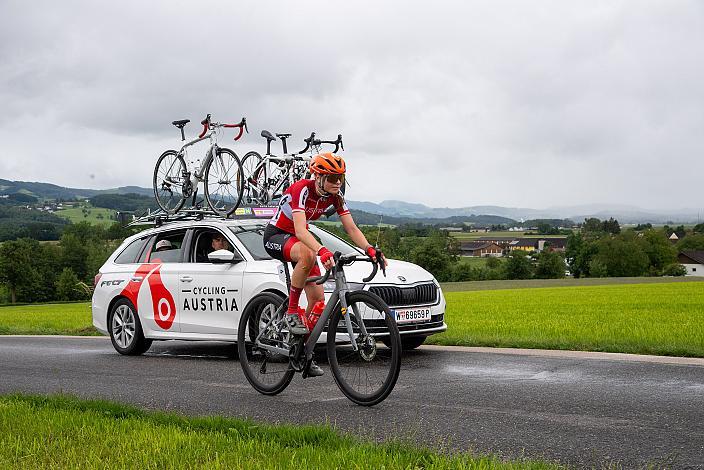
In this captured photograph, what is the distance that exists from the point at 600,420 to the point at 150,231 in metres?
8.09

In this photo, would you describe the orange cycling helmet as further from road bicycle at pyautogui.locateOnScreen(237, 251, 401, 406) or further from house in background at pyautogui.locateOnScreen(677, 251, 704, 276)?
house in background at pyautogui.locateOnScreen(677, 251, 704, 276)

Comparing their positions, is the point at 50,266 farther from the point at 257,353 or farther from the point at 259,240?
the point at 257,353

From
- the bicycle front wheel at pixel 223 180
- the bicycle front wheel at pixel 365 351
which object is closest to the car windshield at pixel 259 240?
the bicycle front wheel at pixel 223 180

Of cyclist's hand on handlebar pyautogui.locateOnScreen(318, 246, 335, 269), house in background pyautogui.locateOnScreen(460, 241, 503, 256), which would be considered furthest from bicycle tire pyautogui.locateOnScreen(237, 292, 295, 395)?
house in background pyautogui.locateOnScreen(460, 241, 503, 256)

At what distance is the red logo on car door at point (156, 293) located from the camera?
11.4 meters

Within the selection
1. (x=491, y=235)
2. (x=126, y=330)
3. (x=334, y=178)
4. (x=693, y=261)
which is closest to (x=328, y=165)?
(x=334, y=178)

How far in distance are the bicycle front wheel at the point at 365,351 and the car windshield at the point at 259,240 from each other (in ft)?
12.3

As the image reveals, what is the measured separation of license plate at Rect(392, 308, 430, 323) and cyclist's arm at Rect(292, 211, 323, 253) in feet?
9.77

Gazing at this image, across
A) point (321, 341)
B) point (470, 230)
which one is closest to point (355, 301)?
point (321, 341)

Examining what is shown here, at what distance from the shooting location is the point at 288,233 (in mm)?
7480

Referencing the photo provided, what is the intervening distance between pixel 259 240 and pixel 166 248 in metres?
1.77

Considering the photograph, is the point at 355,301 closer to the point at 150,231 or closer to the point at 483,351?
the point at 483,351

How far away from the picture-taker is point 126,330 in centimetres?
1200

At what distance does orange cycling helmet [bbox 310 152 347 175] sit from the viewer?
6.80 meters
